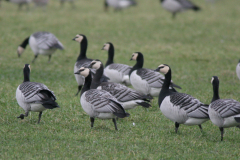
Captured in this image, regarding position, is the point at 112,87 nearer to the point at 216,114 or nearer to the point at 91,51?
the point at 216,114

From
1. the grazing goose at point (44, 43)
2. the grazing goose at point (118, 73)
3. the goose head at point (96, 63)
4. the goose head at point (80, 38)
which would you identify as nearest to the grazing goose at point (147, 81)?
the grazing goose at point (118, 73)

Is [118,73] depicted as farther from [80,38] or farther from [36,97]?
[36,97]

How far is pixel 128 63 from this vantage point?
13.8m

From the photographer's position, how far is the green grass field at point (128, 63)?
554 centimetres

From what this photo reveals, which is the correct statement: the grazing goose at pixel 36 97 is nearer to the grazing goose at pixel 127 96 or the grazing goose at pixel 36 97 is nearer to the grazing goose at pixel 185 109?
the grazing goose at pixel 127 96

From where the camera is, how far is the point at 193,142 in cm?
596

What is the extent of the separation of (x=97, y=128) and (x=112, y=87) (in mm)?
1094

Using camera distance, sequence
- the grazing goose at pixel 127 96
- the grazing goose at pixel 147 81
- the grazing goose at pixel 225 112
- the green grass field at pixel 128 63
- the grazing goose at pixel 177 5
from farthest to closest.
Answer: the grazing goose at pixel 177 5 → the grazing goose at pixel 147 81 → the grazing goose at pixel 127 96 → the grazing goose at pixel 225 112 → the green grass field at pixel 128 63

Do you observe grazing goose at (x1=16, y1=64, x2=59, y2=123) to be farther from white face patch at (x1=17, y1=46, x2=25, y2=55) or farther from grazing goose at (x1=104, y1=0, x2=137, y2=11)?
grazing goose at (x1=104, y1=0, x2=137, y2=11)

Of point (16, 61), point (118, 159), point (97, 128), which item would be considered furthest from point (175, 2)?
point (118, 159)

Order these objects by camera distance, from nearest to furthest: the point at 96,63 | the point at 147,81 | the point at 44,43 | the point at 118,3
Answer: the point at 96,63, the point at 147,81, the point at 44,43, the point at 118,3

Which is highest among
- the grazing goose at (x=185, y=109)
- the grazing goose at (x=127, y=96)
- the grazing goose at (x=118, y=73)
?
the grazing goose at (x=185, y=109)

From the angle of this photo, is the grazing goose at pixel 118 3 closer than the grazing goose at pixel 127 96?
No

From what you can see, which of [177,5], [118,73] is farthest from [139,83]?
[177,5]
